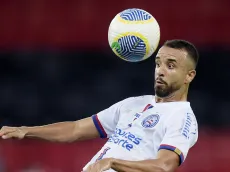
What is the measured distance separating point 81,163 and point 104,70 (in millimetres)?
1380

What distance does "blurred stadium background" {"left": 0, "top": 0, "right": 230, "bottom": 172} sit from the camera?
8734 millimetres

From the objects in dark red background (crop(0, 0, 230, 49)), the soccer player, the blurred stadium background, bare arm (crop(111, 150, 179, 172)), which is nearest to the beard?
the soccer player

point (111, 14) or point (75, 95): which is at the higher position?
point (111, 14)

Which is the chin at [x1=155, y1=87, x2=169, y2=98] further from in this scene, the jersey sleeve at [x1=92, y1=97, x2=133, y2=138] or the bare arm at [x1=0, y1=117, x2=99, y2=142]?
the bare arm at [x1=0, y1=117, x2=99, y2=142]

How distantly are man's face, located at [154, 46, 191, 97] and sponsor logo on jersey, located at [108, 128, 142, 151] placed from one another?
300 mm

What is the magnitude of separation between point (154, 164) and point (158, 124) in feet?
1.49

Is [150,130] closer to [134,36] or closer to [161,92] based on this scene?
[161,92]

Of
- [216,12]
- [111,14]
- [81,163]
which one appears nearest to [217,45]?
[216,12]

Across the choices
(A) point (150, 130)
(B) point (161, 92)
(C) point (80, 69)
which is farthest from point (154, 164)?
(C) point (80, 69)

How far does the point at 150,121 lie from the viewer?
4.45 metres

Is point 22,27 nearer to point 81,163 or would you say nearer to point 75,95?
point 75,95

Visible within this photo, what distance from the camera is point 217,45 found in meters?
9.21

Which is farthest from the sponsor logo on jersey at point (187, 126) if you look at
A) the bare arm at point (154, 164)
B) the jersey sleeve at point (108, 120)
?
the jersey sleeve at point (108, 120)

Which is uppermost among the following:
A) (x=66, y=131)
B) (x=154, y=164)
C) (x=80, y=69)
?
(x=154, y=164)
